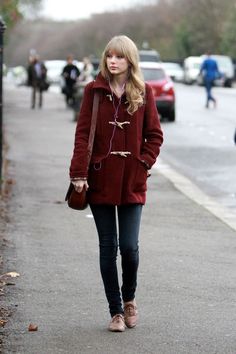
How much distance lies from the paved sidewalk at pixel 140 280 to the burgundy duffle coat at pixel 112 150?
83 centimetres

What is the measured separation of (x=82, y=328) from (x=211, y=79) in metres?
30.9

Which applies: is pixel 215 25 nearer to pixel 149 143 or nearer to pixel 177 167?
pixel 177 167

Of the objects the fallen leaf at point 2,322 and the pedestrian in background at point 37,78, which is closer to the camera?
the fallen leaf at point 2,322

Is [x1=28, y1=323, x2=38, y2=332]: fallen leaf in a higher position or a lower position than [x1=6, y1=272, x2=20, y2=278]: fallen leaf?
higher

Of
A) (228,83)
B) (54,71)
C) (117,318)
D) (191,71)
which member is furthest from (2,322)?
(54,71)

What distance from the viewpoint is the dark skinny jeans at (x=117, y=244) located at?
276 inches

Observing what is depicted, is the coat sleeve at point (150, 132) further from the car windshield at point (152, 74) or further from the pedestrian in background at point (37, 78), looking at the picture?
the pedestrian in background at point (37, 78)

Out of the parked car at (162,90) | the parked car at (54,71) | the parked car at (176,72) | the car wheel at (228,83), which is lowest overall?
the parked car at (54,71)

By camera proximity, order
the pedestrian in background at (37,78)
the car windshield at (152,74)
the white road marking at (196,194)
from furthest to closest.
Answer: the pedestrian in background at (37,78) → the car windshield at (152,74) → the white road marking at (196,194)

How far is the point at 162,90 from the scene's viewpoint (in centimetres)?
3166

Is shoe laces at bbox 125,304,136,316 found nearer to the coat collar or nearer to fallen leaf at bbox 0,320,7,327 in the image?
fallen leaf at bbox 0,320,7,327

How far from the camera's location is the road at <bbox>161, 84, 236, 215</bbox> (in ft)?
54.0

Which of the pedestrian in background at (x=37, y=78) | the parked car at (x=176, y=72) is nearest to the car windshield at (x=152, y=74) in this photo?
the pedestrian in background at (x=37, y=78)

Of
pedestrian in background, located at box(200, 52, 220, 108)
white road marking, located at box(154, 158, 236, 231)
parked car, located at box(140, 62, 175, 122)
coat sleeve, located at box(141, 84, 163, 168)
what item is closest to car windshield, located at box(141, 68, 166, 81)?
parked car, located at box(140, 62, 175, 122)
